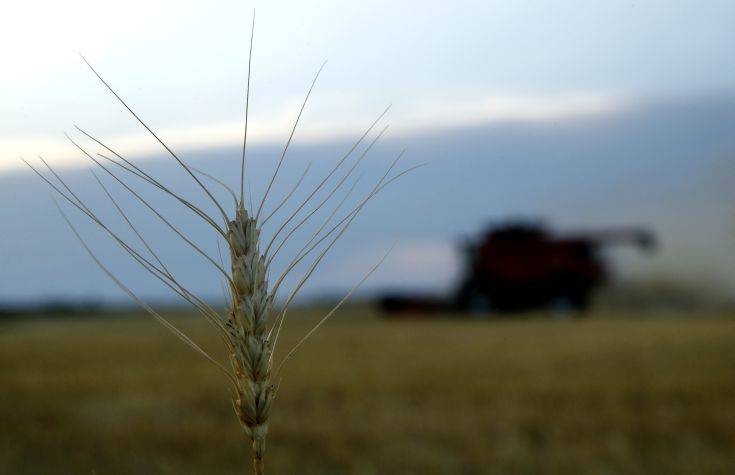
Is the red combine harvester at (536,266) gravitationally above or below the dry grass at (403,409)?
above

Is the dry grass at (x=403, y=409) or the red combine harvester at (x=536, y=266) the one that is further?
the red combine harvester at (x=536, y=266)

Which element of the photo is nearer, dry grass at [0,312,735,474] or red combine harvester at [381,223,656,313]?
dry grass at [0,312,735,474]

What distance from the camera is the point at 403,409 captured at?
787 centimetres

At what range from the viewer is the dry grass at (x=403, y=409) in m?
6.13

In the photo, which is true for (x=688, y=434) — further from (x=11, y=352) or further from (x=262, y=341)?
(x=11, y=352)

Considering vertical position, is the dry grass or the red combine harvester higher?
the red combine harvester

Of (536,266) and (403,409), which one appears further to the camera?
(536,266)

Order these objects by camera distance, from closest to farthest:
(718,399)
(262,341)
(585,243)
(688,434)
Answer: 1. (262,341)
2. (688,434)
3. (718,399)
4. (585,243)

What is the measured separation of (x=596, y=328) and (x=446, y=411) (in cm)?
819

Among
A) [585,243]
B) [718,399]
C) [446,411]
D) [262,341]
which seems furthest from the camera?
[585,243]

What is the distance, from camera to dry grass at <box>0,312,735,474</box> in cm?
613

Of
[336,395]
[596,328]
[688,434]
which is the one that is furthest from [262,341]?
[596,328]

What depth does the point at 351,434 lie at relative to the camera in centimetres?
688

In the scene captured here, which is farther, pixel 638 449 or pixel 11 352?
pixel 11 352
